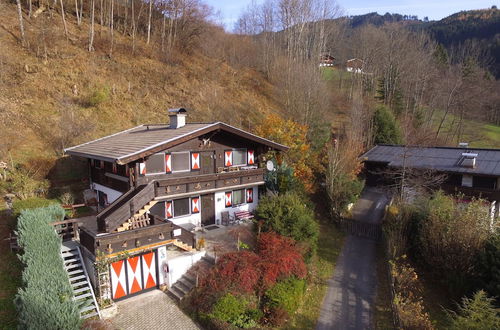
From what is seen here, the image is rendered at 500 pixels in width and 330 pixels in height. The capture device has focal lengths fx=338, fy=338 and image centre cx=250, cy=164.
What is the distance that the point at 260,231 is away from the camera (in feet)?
55.9

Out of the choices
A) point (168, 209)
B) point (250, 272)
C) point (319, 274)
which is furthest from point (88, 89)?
point (319, 274)

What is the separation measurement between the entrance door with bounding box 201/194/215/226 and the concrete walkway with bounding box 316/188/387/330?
25.5 feet

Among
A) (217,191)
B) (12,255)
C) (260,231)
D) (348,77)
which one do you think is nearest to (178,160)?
(217,191)

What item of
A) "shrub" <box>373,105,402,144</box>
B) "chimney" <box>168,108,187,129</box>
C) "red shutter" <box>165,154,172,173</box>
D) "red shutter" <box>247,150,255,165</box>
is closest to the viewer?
"red shutter" <box>165,154,172,173</box>

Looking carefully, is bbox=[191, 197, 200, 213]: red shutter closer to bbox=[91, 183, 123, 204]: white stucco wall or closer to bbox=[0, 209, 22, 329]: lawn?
bbox=[91, 183, 123, 204]: white stucco wall

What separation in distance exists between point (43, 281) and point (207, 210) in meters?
9.98

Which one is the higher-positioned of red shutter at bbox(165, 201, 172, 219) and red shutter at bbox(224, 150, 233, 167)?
red shutter at bbox(224, 150, 233, 167)

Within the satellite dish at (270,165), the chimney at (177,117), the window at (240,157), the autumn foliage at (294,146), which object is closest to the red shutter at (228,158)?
the window at (240,157)

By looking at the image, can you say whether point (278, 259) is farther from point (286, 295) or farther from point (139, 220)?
point (139, 220)

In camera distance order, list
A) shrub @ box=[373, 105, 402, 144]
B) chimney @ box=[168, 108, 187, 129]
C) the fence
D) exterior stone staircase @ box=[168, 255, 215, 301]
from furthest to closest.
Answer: shrub @ box=[373, 105, 402, 144] < the fence < chimney @ box=[168, 108, 187, 129] < exterior stone staircase @ box=[168, 255, 215, 301]

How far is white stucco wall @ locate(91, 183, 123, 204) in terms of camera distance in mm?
19641

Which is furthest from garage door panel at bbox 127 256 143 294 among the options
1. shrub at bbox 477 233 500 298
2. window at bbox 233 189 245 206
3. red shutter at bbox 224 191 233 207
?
shrub at bbox 477 233 500 298

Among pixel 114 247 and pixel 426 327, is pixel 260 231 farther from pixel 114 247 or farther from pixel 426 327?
pixel 426 327

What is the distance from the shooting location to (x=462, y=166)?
2508 cm
